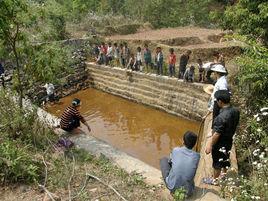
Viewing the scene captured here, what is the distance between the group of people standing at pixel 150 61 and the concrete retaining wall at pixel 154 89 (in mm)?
303

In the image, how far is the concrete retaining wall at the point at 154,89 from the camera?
13828 mm

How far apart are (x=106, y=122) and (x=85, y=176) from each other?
809 cm

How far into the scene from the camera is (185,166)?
5.22 metres

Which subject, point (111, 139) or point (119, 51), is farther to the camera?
point (119, 51)

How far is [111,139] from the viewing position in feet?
42.9

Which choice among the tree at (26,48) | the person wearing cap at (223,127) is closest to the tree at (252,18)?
the person wearing cap at (223,127)

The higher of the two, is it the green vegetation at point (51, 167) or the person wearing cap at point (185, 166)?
the person wearing cap at point (185, 166)

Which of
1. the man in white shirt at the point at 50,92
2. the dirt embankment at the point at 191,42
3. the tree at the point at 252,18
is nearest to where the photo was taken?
→ the tree at the point at 252,18

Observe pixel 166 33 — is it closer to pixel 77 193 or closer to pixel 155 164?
pixel 155 164

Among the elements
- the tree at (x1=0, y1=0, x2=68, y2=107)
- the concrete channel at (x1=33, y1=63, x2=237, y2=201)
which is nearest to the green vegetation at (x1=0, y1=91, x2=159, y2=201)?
the concrete channel at (x1=33, y1=63, x2=237, y2=201)

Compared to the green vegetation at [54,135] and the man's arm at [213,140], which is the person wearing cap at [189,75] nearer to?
the green vegetation at [54,135]

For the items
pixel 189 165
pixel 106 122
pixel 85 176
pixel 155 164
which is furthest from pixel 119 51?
pixel 189 165

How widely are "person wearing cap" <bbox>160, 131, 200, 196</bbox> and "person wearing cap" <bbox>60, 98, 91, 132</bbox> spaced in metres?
3.58

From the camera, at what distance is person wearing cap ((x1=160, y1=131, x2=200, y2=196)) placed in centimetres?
523
